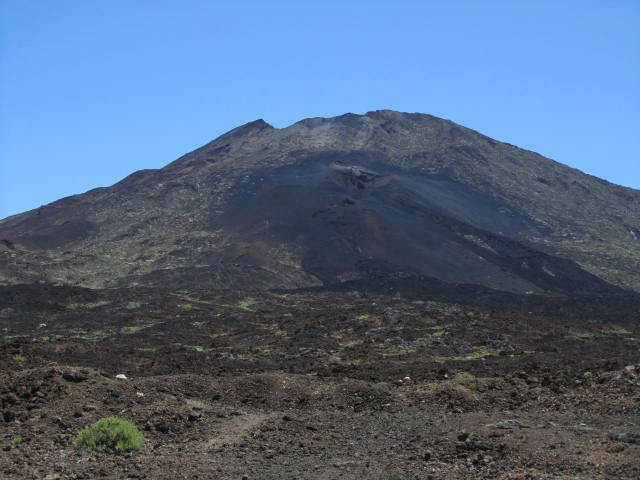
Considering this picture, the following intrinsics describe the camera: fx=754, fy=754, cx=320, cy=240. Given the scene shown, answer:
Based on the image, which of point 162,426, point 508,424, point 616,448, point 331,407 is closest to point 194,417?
point 162,426

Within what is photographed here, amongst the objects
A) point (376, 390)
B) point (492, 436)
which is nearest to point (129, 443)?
point (492, 436)

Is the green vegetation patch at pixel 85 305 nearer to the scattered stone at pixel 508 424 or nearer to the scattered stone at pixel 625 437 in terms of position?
the scattered stone at pixel 508 424

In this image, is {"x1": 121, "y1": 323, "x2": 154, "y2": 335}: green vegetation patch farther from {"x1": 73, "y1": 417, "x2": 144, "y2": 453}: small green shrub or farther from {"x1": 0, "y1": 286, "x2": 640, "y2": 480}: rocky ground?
{"x1": 73, "y1": 417, "x2": 144, "y2": 453}: small green shrub

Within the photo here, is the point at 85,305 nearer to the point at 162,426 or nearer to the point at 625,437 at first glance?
the point at 162,426

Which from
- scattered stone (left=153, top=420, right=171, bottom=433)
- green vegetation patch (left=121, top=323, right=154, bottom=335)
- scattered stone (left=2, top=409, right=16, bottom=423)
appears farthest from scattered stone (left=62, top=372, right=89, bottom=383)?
green vegetation patch (left=121, top=323, right=154, bottom=335)

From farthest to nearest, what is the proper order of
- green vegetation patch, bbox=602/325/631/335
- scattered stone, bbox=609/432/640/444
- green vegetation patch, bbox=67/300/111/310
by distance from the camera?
1. green vegetation patch, bbox=67/300/111/310
2. green vegetation patch, bbox=602/325/631/335
3. scattered stone, bbox=609/432/640/444

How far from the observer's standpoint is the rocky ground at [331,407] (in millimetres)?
12719

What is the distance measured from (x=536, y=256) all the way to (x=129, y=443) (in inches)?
3120

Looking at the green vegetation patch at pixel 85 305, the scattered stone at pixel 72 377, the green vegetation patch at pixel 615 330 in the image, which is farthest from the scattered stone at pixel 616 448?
the green vegetation patch at pixel 85 305

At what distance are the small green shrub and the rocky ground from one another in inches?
9.0

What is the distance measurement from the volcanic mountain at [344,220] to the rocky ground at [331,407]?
32.7m

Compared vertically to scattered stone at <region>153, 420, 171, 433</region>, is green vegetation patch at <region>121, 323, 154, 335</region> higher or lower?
higher

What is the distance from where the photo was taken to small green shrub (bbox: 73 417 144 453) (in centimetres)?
1359

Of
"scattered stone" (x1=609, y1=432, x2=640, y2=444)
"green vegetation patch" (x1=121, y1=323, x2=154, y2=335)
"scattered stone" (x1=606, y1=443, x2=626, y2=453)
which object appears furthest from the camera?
"green vegetation patch" (x1=121, y1=323, x2=154, y2=335)
